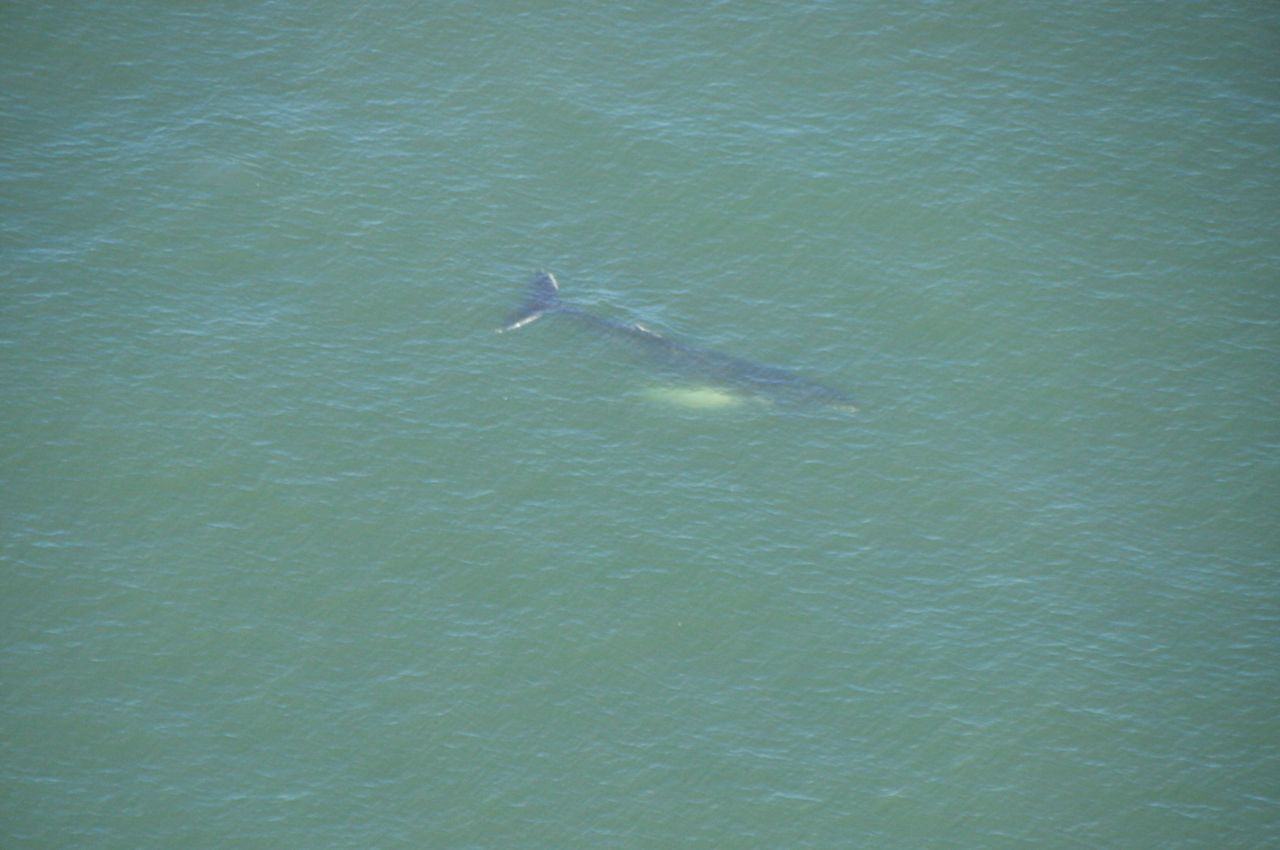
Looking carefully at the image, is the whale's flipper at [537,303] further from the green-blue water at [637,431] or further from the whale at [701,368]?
the green-blue water at [637,431]

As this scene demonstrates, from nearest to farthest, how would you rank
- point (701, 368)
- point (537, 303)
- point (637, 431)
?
1. point (637, 431)
2. point (701, 368)
3. point (537, 303)

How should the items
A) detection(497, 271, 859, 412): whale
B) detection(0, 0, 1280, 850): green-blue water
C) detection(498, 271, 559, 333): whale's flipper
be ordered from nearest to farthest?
detection(0, 0, 1280, 850): green-blue water, detection(497, 271, 859, 412): whale, detection(498, 271, 559, 333): whale's flipper

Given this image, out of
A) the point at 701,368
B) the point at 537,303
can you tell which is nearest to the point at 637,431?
the point at 701,368

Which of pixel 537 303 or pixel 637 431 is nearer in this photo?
pixel 637 431

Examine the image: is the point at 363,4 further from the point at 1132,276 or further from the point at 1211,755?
the point at 1211,755

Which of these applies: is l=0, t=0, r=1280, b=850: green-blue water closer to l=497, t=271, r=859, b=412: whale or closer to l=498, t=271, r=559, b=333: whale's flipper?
l=497, t=271, r=859, b=412: whale

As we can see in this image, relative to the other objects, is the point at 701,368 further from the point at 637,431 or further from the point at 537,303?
the point at 537,303

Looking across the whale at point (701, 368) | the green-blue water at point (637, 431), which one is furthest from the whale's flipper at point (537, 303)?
the green-blue water at point (637, 431)

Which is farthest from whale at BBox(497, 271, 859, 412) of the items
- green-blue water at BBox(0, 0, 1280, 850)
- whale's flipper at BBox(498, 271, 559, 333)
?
green-blue water at BBox(0, 0, 1280, 850)
